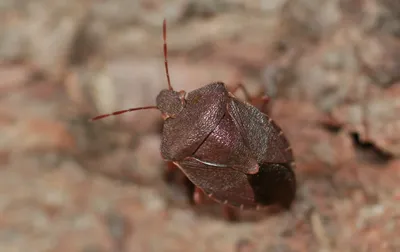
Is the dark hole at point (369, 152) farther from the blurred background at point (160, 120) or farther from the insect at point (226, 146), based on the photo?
the insect at point (226, 146)

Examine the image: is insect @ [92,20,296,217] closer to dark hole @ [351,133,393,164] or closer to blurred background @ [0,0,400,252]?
blurred background @ [0,0,400,252]

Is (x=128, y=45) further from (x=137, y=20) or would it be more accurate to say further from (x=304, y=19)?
(x=304, y=19)

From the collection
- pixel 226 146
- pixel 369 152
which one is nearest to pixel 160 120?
pixel 226 146

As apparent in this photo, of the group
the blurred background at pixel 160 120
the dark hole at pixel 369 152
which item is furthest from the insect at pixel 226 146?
the dark hole at pixel 369 152

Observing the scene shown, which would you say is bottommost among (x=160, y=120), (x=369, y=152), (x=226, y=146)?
(x=160, y=120)

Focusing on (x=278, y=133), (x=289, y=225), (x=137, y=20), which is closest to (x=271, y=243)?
(x=289, y=225)

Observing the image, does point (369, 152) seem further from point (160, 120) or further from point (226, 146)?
point (160, 120)
